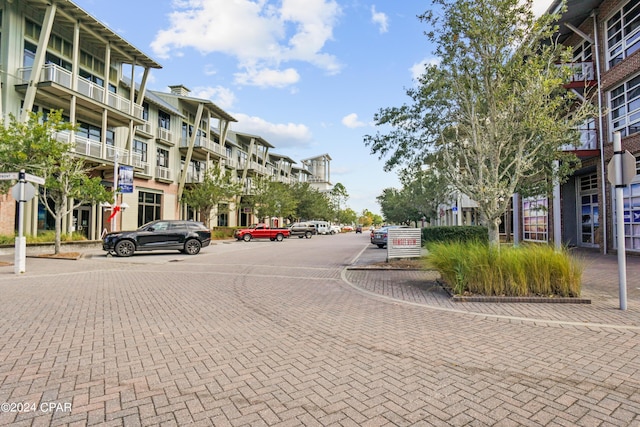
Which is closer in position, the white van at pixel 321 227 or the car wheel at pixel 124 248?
the car wheel at pixel 124 248

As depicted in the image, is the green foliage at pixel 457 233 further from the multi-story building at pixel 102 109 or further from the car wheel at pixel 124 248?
the multi-story building at pixel 102 109

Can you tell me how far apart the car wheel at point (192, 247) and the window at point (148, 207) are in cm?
1230

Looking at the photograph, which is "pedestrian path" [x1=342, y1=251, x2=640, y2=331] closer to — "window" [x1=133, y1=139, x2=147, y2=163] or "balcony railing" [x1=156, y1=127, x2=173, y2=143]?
"window" [x1=133, y1=139, x2=147, y2=163]

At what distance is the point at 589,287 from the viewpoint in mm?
8984

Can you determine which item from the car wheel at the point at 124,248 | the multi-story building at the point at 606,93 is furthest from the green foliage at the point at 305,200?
the multi-story building at the point at 606,93

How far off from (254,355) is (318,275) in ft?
24.1

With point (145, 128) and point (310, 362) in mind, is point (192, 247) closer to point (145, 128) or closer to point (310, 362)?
point (145, 128)

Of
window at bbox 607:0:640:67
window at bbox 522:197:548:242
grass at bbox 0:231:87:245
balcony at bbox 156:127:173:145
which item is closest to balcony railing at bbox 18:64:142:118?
balcony at bbox 156:127:173:145

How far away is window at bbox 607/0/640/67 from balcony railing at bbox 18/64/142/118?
86.4ft

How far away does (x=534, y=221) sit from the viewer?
958 inches

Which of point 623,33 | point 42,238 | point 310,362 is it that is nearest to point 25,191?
point 42,238

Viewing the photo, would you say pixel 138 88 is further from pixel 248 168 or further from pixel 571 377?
pixel 571 377

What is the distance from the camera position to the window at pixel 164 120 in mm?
32378

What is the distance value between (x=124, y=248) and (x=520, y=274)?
1597 cm
